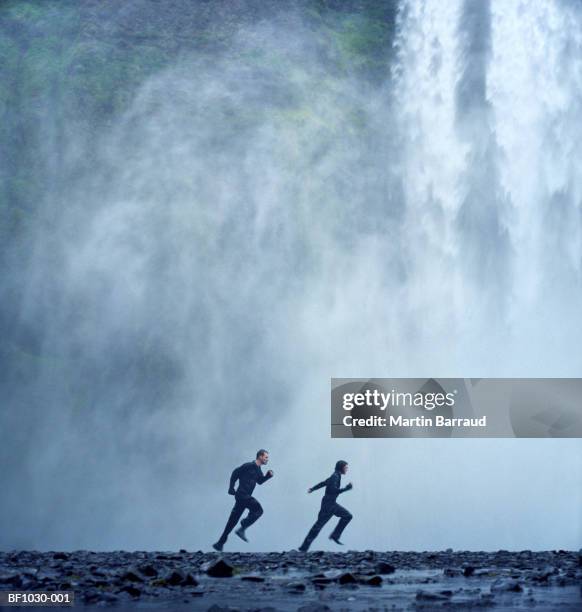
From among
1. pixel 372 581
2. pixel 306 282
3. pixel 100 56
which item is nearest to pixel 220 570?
pixel 372 581

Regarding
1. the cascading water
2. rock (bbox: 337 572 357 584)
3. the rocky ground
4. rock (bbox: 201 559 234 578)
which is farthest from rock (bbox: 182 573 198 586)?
the cascading water

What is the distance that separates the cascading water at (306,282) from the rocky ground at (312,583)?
29.8 ft

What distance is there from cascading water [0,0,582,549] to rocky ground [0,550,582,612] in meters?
9.08

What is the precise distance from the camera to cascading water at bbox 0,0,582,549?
81.7 ft

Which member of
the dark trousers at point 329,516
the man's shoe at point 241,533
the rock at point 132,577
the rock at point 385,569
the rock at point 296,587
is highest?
the dark trousers at point 329,516

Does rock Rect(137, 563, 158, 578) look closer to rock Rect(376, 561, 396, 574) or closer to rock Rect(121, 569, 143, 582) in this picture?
rock Rect(121, 569, 143, 582)

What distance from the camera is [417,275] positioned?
28.0 metres

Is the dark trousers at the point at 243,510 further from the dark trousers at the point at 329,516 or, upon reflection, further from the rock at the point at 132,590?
the rock at the point at 132,590

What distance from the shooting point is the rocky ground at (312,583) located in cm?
764

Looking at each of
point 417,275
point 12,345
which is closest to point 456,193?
point 417,275

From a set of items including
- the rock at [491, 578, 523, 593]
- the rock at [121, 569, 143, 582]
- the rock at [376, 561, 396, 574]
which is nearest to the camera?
the rock at [491, 578, 523, 593]

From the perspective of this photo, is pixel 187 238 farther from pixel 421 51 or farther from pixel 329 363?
pixel 421 51

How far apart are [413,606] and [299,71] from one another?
32.6m

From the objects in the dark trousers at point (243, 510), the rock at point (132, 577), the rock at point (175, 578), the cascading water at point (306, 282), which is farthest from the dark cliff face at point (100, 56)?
the rock at point (175, 578)
